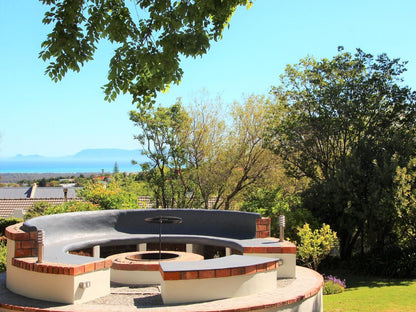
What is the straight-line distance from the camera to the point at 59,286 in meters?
7.34

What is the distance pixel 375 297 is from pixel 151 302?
6.83 metres

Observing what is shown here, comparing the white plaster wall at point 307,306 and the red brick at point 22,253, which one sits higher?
the red brick at point 22,253

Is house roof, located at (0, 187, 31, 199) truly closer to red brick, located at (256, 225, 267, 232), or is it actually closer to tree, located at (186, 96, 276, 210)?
tree, located at (186, 96, 276, 210)

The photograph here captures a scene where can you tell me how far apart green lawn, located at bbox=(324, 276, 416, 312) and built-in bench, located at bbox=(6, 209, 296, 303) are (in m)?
2.08

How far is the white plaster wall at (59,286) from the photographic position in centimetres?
729

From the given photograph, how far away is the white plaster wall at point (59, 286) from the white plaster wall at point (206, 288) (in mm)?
1235

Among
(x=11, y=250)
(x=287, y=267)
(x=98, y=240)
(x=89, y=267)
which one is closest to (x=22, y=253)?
(x=11, y=250)

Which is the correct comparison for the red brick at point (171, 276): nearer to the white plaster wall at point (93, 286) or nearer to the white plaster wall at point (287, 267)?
the white plaster wall at point (93, 286)

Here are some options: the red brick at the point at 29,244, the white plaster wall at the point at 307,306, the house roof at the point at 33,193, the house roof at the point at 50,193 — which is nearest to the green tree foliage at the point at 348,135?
the white plaster wall at the point at 307,306

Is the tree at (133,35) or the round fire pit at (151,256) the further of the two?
the round fire pit at (151,256)

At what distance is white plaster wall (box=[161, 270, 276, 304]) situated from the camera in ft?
23.5

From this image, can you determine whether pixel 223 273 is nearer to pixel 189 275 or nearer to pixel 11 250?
pixel 189 275

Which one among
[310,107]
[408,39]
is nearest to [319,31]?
[408,39]

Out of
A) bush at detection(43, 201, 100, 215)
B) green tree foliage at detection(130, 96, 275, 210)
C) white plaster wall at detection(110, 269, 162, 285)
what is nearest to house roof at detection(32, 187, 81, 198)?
green tree foliage at detection(130, 96, 275, 210)
